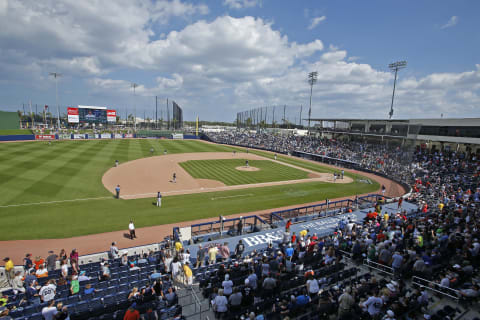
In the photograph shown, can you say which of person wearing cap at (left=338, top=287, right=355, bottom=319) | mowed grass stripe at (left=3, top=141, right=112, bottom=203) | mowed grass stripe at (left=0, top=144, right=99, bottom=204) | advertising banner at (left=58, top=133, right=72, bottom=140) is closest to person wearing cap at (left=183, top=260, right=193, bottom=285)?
person wearing cap at (left=338, top=287, right=355, bottom=319)

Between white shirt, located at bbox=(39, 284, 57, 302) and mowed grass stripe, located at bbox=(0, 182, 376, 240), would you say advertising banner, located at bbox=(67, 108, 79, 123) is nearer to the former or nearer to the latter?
mowed grass stripe, located at bbox=(0, 182, 376, 240)

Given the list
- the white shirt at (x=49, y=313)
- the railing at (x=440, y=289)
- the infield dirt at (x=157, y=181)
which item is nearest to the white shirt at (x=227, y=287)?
the white shirt at (x=49, y=313)

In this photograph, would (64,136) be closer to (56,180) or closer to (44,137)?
(44,137)

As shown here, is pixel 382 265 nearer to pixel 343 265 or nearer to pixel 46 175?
pixel 343 265

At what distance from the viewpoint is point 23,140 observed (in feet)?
190

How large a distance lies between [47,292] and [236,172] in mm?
27833

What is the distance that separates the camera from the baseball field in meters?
17.2

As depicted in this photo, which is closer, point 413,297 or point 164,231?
point 413,297

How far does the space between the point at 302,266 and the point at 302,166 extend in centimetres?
3433

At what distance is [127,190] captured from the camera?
24.4 m

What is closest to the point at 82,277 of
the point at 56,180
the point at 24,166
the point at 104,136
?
the point at 56,180

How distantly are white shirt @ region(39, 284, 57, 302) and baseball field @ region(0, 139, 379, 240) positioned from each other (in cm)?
902

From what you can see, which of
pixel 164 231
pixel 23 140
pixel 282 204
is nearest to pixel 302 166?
pixel 282 204

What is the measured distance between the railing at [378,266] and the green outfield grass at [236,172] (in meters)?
19.8
